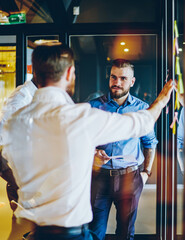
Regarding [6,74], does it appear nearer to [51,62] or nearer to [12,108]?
[12,108]

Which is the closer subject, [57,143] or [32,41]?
[57,143]

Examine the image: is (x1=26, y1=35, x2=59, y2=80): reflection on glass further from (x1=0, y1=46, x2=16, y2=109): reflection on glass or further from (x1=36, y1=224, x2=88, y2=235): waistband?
(x1=0, y1=46, x2=16, y2=109): reflection on glass

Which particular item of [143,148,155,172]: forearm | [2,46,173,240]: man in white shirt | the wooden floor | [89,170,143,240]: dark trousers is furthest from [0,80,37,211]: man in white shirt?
[143,148,155,172]: forearm

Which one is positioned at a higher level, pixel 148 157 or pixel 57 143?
pixel 57 143

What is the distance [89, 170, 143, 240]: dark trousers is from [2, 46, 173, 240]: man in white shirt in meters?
1.11

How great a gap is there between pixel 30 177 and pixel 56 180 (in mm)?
131

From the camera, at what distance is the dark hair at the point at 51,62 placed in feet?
4.29

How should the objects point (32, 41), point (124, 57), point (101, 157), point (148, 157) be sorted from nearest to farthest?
point (101, 157) → point (148, 157) → point (32, 41) → point (124, 57)

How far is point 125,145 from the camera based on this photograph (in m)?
2.51

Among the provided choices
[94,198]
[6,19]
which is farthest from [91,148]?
[6,19]

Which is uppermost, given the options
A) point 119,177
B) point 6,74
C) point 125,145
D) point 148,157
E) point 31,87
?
point 6,74

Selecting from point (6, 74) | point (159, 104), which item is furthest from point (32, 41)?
point (6, 74)

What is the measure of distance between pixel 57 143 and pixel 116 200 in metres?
1.37

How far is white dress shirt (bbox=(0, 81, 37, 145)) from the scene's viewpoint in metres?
2.33
